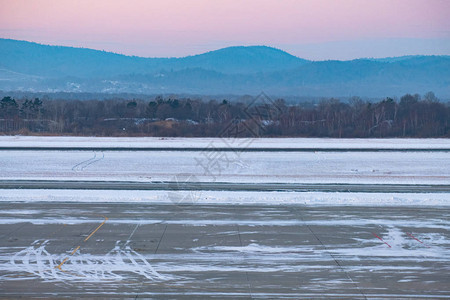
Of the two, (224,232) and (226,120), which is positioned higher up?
(226,120)

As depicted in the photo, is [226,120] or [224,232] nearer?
[224,232]

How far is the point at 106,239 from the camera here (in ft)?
48.6

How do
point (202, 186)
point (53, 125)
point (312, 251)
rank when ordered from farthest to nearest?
point (53, 125)
point (202, 186)
point (312, 251)

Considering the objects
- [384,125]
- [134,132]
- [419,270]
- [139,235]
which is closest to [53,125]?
[134,132]

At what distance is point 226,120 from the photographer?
69500mm

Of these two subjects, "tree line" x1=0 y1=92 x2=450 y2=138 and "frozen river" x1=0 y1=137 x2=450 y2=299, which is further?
"tree line" x1=0 y1=92 x2=450 y2=138

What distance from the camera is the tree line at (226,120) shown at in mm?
60406

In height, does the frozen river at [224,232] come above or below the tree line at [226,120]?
below

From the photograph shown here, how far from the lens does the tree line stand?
60.4 meters

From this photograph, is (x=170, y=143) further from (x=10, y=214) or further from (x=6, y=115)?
(x=6, y=115)

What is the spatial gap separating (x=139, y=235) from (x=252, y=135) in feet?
130

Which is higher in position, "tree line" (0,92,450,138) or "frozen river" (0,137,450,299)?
"tree line" (0,92,450,138)

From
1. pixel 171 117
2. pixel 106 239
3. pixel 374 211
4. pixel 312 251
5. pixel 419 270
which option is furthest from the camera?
pixel 171 117

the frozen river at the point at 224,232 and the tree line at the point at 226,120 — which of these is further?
the tree line at the point at 226,120
